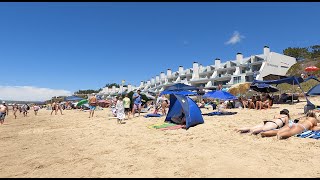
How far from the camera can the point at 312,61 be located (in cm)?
4703

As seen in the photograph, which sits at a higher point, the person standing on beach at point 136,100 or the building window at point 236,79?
the building window at point 236,79

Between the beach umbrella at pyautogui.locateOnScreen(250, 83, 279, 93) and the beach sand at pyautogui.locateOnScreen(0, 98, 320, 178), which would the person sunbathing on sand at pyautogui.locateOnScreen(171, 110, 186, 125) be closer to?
the beach sand at pyautogui.locateOnScreen(0, 98, 320, 178)

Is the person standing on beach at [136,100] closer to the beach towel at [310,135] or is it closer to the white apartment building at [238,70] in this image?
the beach towel at [310,135]

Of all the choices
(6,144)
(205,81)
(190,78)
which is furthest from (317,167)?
(190,78)

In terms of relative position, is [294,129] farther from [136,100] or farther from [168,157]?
[136,100]

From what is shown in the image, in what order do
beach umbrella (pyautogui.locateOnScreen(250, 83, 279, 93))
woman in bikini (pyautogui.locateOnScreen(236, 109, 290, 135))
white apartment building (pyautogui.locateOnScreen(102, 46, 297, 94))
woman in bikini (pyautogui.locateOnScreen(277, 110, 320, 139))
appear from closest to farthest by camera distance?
woman in bikini (pyautogui.locateOnScreen(277, 110, 320, 139))
woman in bikini (pyautogui.locateOnScreen(236, 109, 290, 135))
beach umbrella (pyautogui.locateOnScreen(250, 83, 279, 93))
white apartment building (pyautogui.locateOnScreen(102, 46, 297, 94))

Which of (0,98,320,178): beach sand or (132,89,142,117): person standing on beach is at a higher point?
(132,89,142,117): person standing on beach

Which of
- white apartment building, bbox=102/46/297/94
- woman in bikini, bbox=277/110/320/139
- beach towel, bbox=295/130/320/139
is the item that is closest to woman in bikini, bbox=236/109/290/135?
woman in bikini, bbox=277/110/320/139

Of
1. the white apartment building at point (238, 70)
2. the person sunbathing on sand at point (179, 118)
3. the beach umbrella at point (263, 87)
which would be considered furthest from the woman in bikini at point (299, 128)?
the white apartment building at point (238, 70)

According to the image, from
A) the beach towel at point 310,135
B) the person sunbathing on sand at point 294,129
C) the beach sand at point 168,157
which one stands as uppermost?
the person sunbathing on sand at point 294,129

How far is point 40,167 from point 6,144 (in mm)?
4093

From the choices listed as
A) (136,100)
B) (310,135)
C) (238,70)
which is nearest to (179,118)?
(136,100)

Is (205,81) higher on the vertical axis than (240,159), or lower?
higher

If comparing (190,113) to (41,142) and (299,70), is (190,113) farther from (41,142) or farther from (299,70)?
(299,70)
